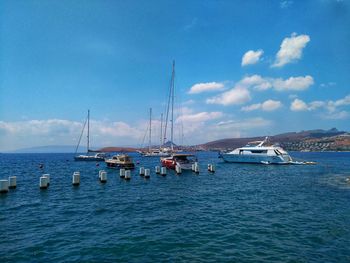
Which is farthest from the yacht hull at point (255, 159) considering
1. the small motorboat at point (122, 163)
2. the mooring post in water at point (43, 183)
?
the mooring post in water at point (43, 183)

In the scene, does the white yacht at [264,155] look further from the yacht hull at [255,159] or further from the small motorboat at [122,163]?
the small motorboat at [122,163]

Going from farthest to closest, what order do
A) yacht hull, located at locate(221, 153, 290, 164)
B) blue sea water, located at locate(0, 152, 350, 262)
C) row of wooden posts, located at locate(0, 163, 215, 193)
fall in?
1. yacht hull, located at locate(221, 153, 290, 164)
2. row of wooden posts, located at locate(0, 163, 215, 193)
3. blue sea water, located at locate(0, 152, 350, 262)

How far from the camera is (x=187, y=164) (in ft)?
170

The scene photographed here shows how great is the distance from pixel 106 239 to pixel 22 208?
1216cm

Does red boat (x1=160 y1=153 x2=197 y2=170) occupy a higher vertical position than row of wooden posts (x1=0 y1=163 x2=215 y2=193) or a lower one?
higher

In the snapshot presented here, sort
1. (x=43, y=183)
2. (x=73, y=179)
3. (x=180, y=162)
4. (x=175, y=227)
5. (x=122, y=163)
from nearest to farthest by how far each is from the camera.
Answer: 1. (x=175, y=227)
2. (x=43, y=183)
3. (x=73, y=179)
4. (x=180, y=162)
5. (x=122, y=163)

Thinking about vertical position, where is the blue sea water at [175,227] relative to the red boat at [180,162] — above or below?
below

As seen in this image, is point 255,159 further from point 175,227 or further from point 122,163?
point 175,227

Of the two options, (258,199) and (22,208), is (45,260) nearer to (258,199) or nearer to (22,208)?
(22,208)

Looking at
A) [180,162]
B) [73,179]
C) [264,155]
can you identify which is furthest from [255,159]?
[73,179]

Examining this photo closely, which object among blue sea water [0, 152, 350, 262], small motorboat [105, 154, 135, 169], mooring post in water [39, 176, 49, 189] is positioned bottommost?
blue sea water [0, 152, 350, 262]

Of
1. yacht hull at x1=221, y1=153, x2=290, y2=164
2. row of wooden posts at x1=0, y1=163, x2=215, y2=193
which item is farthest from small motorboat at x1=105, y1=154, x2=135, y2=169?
yacht hull at x1=221, y1=153, x2=290, y2=164

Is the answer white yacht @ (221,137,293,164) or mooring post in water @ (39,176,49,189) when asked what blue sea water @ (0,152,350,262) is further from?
white yacht @ (221,137,293,164)

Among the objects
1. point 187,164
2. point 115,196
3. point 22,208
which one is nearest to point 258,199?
point 115,196
